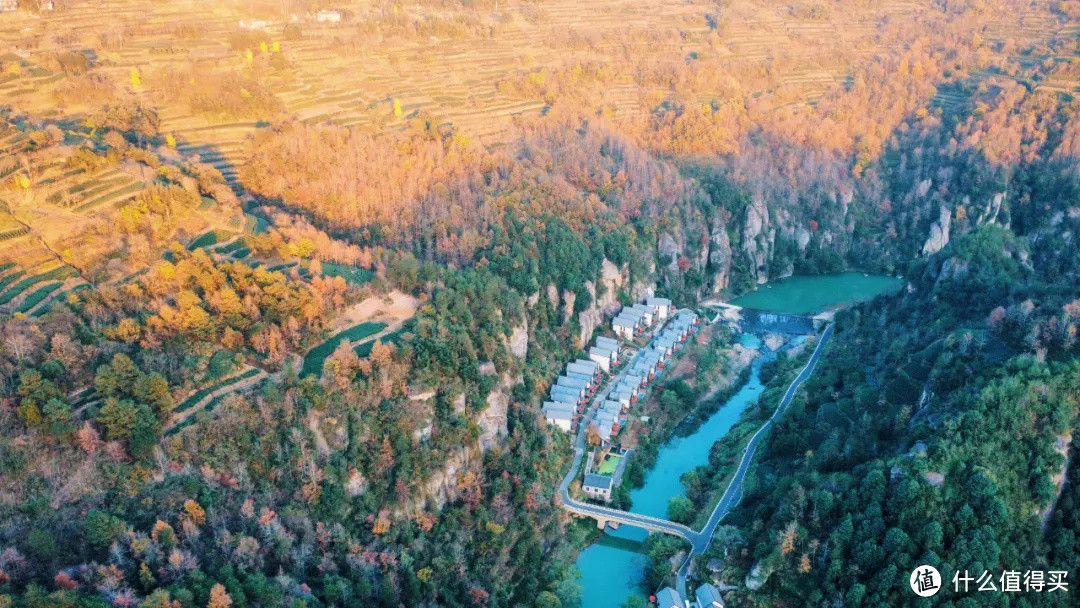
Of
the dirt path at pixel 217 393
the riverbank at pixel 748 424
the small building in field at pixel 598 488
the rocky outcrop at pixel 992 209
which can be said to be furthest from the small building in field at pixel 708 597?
the rocky outcrop at pixel 992 209

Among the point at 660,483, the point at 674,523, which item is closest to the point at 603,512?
the point at 674,523

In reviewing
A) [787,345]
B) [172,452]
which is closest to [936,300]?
[787,345]

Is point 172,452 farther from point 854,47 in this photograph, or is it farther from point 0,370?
point 854,47

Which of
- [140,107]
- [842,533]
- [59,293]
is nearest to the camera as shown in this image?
[842,533]

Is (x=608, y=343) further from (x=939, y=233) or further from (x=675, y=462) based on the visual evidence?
(x=939, y=233)

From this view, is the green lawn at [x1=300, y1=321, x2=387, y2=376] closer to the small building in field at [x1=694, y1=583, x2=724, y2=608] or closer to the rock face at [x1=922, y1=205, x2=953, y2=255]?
the small building in field at [x1=694, y1=583, x2=724, y2=608]

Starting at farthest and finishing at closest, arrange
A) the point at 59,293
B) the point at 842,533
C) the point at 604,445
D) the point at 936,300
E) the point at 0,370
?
the point at 936,300
the point at 604,445
the point at 59,293
the point at 842,533
the point at 0,370

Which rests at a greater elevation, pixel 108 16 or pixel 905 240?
pixel 108 16
